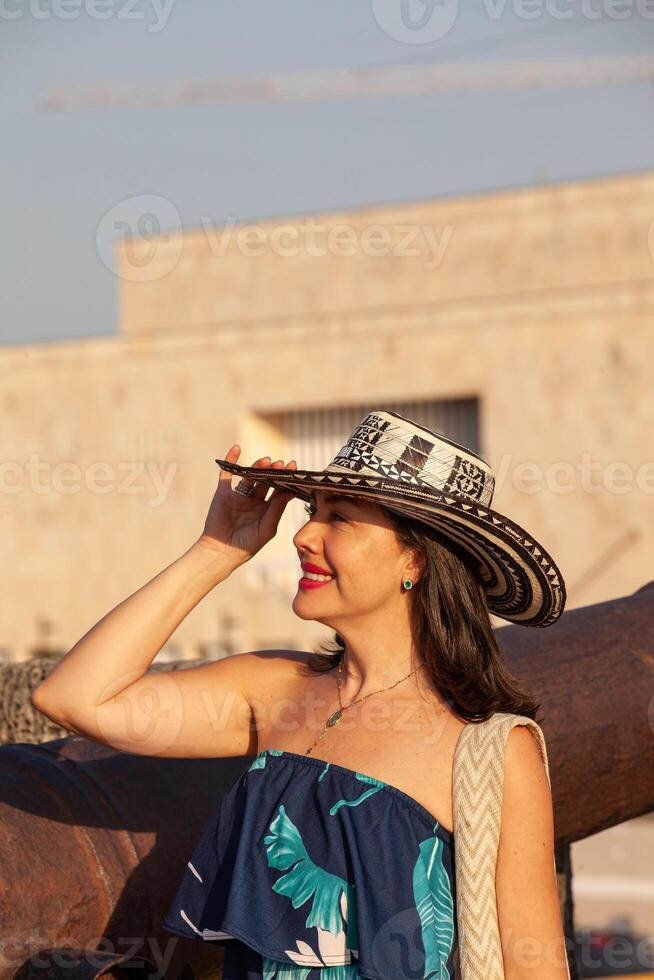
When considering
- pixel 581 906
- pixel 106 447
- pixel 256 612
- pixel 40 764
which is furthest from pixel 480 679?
pixel 106 447

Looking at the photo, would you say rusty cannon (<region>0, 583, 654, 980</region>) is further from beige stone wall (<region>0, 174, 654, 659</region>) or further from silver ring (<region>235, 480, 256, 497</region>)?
beige stone wall (<region>0, 174, 654, 659</region>)

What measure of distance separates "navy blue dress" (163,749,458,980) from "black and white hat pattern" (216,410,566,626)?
0.46 meters

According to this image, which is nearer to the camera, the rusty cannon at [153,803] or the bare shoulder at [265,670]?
the rusty cannon at [153,803]

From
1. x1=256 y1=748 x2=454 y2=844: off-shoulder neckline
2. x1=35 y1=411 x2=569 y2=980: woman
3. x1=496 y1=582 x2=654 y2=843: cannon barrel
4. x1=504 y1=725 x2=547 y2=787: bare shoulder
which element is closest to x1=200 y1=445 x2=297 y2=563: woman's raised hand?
x1=35 y1=411 x2=569 y2=980: woman

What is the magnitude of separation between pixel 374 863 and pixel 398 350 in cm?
2066

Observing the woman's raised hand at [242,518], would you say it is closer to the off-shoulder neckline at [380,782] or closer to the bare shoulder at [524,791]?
the off-shoulder neckline at [380,782]

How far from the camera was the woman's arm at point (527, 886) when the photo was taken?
2.16 metres

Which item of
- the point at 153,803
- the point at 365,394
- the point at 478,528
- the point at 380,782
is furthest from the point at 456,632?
the point at 365,394

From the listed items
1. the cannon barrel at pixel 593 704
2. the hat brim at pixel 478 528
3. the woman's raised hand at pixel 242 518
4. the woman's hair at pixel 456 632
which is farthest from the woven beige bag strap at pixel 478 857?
the cannon barrel at pixel 593 704

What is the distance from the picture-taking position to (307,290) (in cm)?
2805

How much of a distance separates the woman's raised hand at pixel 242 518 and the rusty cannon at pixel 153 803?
0.47m

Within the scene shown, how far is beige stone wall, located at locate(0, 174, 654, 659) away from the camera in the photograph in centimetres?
2100

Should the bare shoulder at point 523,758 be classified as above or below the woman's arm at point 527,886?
above

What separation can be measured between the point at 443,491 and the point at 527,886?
0.68 m
